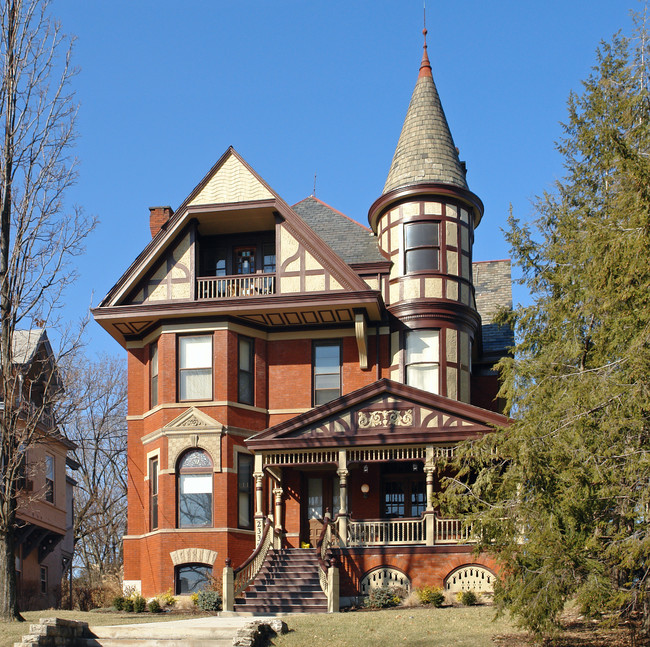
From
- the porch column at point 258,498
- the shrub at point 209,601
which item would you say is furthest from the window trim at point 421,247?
the shrub at point 209,601

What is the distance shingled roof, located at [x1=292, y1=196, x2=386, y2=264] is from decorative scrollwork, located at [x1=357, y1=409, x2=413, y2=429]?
19.3ft

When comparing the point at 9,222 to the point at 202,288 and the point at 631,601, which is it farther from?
the point at 631,601

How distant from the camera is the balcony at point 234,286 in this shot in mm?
27297

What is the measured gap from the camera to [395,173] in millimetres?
29047

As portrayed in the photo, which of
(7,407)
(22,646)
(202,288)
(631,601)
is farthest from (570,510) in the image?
(202,288)

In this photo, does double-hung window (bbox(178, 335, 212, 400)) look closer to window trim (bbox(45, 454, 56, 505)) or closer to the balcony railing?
the balcony railing

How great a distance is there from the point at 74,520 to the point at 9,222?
3088 centimetres

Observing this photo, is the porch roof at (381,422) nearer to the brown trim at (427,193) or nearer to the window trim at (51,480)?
the brown trim at (427,193)

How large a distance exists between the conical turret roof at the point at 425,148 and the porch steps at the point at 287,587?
11439 mm

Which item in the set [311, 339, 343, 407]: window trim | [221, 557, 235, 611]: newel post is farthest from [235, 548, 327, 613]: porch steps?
[311, 339, 343, 407]: window trim

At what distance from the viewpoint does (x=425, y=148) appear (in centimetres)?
2895

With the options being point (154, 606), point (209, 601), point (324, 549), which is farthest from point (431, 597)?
point (154, 606)

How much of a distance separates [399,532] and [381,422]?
9.23 ft

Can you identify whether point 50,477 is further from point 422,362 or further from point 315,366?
point 422,362
